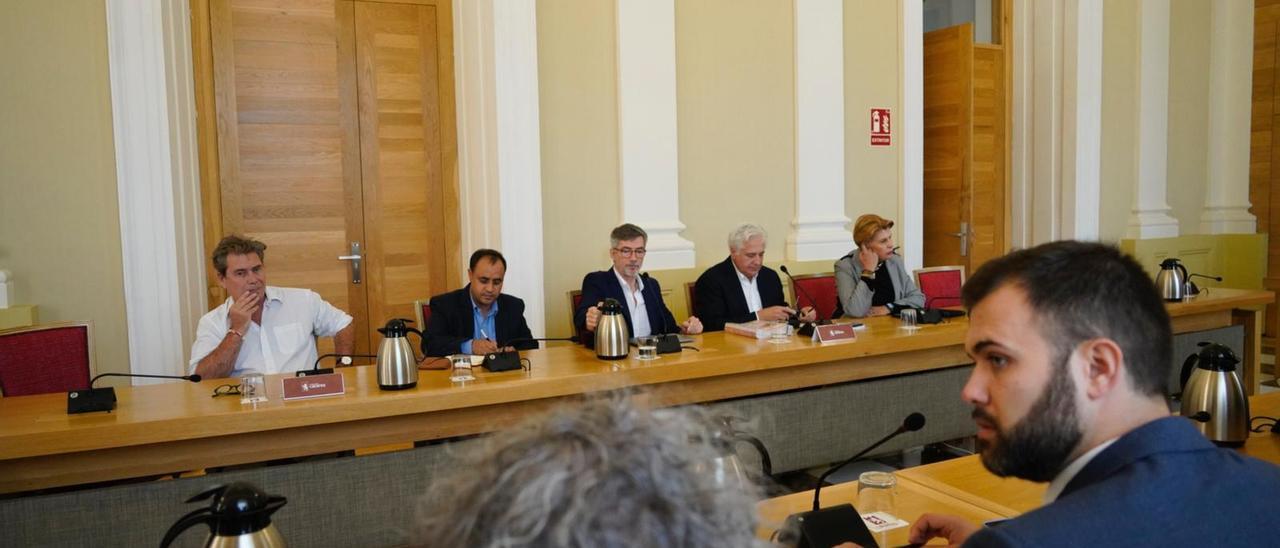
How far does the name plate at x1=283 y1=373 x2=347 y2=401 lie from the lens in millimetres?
2529

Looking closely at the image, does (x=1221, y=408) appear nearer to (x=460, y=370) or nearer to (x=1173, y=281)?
(x=460, y=370)

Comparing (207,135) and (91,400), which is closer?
(91,400)

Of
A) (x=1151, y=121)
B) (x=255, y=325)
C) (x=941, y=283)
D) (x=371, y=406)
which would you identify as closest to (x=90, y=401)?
(x=371, y=406)

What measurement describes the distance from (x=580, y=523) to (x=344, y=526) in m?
2.07

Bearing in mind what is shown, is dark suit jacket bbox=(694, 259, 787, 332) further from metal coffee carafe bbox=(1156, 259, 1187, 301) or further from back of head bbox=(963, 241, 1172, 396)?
back of head bbox=(963, 241, 1172, 396)

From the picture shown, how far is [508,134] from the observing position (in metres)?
4.40

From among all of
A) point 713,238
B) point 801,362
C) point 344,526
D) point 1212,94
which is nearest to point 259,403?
point 344,526

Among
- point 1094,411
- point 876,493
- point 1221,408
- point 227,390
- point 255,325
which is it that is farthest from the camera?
point 255,325

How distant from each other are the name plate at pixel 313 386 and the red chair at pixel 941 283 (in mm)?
3059

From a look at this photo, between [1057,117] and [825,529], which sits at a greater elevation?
[1057,117]

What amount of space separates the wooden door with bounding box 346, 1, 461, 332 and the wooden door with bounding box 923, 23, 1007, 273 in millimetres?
3341

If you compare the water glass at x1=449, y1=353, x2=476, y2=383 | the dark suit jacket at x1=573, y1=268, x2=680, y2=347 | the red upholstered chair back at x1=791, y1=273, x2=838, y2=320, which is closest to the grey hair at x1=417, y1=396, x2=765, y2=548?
the water glass at x1=449, y1=353, x2=476, y2=383

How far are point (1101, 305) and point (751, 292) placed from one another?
3.16 meters

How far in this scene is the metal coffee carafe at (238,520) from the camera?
122 centimetres
